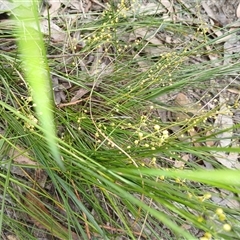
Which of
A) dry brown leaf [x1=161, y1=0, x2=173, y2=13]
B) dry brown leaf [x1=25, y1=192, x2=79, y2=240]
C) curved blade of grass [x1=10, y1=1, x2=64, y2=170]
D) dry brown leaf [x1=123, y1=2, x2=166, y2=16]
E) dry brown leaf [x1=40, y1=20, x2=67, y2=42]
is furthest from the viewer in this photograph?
dry brown leaf [x1=161, y1=0, x2=173, y2=13]

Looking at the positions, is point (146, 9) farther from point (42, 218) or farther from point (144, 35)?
point (42, 218)

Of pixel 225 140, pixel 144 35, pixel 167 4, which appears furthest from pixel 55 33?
pixel 225 140

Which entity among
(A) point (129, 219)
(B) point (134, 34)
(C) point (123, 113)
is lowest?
(A) point (129, 219)

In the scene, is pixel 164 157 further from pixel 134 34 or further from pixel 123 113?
pixel 134 34

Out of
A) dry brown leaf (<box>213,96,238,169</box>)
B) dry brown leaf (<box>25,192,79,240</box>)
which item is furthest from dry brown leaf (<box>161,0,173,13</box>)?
dry brown leaf (<box>25,192,79,240</box>)

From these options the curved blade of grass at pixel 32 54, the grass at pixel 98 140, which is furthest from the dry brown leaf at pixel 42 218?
the curved blade of grass at pixel 32 54

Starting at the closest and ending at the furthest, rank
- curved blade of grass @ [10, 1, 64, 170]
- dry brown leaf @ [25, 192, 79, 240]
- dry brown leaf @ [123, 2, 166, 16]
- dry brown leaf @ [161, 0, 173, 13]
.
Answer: curved blade of grass @ [10, 1, 64, 170] → dry brown leaf @ [25, 192, 79, 240] → dry brown leaf @ [123, 2, 166, 16] → dry brown leaf @ [161, 0, 173, 13]

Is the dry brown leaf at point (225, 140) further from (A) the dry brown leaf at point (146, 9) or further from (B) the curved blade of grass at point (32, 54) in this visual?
(B) the curved blade of grass at point (32, 54)

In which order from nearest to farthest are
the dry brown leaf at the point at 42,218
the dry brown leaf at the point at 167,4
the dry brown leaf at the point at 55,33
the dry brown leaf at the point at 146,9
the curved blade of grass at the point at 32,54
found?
the curved blade of grass at the point at 32,54 → the dry brown leaf at the point at 42,218 → the dry brown leaf at the point at 55,33 → the dry brown leaf at the point at 146,9 → the dry brown leaf at the point at 167,4

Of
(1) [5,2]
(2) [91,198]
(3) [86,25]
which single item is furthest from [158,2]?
(2) [91,198]

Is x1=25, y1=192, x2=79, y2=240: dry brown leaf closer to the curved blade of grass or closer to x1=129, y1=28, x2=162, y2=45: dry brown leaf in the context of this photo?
the curved blade of grass

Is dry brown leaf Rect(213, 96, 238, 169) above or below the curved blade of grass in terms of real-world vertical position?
below
